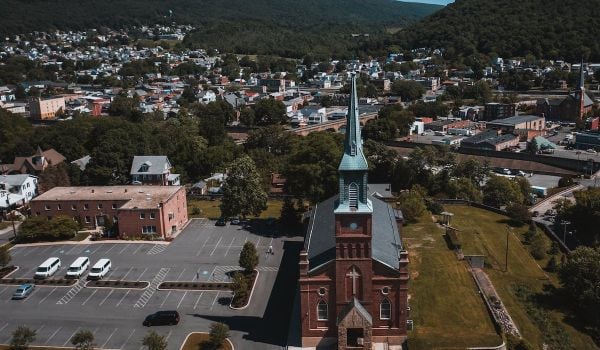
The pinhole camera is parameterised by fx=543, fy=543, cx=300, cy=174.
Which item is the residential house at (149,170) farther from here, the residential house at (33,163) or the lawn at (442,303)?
the lawn at (442,303)

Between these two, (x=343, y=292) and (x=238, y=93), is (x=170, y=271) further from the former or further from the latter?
(x=238, y=93)

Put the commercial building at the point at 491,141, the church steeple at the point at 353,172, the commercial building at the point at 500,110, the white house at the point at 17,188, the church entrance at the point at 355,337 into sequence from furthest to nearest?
the commercial building at the point at 500,110, the commercial building at the point at 491,141, the white house at the point at 17,188, the church entrance at the point at 355,337, the church steeple at the point at 353,172

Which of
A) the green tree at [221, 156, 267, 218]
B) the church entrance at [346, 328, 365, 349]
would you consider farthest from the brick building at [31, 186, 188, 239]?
the church entrance at [346, 328, 365, 349]

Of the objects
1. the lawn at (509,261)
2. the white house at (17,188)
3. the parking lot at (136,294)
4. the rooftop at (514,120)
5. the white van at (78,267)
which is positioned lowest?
the lawn at (509,261)

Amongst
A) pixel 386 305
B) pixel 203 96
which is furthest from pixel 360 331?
pixel 203 96

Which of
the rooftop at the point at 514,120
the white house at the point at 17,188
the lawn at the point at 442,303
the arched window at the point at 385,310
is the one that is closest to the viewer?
the lawn at the point at 442,303

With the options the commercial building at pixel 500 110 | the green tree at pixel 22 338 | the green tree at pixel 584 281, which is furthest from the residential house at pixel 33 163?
the commercial building at pixel 500 110
